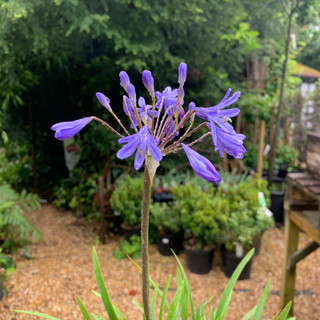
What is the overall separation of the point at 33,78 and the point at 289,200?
152 inches

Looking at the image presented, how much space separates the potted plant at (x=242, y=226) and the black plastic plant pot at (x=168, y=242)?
540mm

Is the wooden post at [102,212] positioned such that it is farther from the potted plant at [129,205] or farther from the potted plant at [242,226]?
the potted plant at [242,226]

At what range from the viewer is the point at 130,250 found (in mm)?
4172

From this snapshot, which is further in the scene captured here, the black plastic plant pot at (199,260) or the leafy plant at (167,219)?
the leafy plant at (167,219)

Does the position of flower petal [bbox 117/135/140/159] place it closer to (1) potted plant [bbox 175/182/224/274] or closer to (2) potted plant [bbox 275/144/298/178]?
(1) potted plant [bbox 175/182/224/274]

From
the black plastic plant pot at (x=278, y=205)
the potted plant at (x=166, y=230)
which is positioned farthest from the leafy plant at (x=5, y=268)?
the black plastic plant pot at (x=278, y=205)

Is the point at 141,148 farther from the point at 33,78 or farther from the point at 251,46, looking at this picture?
the point at 251,46

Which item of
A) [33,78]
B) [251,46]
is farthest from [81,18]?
[251,46]

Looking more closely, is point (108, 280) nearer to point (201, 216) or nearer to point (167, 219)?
point (167, 219)

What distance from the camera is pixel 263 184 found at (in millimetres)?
4555

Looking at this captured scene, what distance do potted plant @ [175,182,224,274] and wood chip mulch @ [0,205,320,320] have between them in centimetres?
15

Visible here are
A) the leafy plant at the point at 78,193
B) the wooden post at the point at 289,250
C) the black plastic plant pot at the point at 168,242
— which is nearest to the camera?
the wooden post at the point at 289,250

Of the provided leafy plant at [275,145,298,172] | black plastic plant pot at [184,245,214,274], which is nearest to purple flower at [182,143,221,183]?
black plastic plant pot at [184,245,214,274]

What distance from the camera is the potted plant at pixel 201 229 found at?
3.78 m
